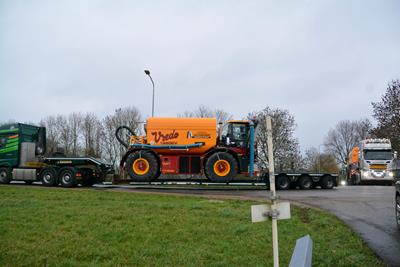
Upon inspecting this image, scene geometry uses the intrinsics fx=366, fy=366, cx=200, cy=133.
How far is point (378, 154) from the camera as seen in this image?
2853 cm

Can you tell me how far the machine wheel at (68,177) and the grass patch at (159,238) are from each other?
9.49 m

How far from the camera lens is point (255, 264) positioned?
5.21 meters

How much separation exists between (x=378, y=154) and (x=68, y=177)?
22795 mm

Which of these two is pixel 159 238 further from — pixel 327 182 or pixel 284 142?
pixel 284 142

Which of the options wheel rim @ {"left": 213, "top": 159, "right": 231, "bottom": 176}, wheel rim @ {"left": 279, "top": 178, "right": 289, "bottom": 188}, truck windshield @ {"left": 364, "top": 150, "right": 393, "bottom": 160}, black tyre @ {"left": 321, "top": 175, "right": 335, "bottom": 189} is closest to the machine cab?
wheel rim @ {"left": 213, "top": 159, "right": 231, "bottom": 176}

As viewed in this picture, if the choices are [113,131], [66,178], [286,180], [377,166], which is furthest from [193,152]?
[113,131]

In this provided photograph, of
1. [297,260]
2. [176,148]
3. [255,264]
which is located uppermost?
[176,148]

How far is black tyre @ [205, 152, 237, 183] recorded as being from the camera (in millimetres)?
18359

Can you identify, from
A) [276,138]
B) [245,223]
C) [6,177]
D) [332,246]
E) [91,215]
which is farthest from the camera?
[276,138]

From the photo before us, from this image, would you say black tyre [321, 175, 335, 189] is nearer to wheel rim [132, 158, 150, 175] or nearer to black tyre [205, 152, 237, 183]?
black tyre [205, 152, 237, 183]

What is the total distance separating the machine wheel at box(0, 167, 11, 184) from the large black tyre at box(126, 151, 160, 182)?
23.5 feet

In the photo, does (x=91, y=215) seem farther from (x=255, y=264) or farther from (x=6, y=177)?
(x=6, y=177)

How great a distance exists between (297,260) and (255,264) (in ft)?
10.6

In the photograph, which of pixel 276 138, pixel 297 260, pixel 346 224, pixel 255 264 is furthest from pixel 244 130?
pixel 276 138
